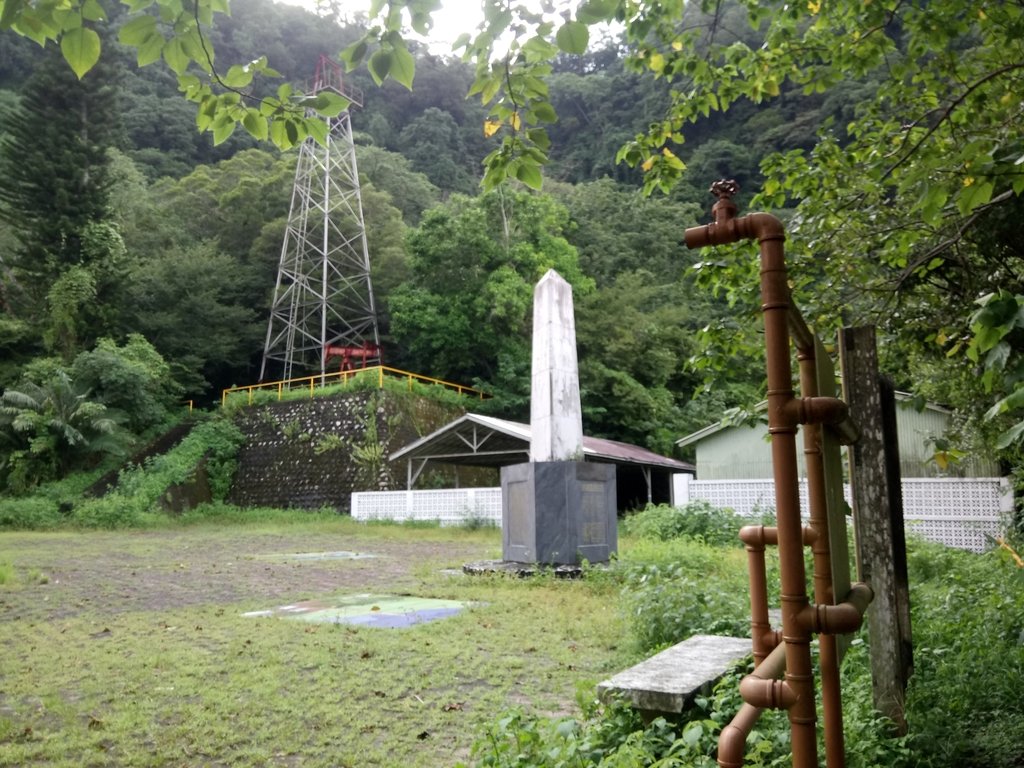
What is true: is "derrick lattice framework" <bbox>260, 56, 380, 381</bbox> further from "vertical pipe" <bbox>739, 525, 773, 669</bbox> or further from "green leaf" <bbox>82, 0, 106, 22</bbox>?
"vertical pipe" <bbox>739, 525, 773, 669</bbox>

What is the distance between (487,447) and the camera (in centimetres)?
1988

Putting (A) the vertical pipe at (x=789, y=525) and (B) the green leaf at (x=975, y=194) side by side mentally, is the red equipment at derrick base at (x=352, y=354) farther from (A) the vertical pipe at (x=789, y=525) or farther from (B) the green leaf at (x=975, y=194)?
(A) the vertical pipe at (x=789, y=525)

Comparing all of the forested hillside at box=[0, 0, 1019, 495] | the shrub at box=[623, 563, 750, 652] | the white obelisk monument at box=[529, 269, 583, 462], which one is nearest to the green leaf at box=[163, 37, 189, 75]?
the shrub at box=[623, 563, 750, 652]

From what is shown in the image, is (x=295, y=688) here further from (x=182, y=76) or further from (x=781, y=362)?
(x=781, y=362)

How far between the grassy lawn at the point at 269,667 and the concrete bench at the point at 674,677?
727 mm

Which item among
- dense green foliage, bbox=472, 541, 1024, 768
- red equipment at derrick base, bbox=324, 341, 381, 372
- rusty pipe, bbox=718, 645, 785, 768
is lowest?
dense green foliage, bbox=472, 541, 1024, 768

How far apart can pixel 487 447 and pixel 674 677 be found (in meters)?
16.6

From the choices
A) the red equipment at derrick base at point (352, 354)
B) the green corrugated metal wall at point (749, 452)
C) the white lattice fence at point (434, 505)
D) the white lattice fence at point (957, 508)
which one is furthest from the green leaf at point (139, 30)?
the red equipment at derrick base at point (352, 354)

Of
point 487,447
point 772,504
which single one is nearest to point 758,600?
point 772,504

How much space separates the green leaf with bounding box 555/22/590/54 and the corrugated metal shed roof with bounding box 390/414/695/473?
49.3 ft

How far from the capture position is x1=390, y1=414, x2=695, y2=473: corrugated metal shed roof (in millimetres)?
18438

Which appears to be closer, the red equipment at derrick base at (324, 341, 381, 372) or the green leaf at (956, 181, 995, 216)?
the green leaf at (956, 181, 995, 216)

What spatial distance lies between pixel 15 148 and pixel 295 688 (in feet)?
90.8

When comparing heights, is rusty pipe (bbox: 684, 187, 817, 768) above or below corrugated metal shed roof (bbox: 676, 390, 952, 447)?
below
